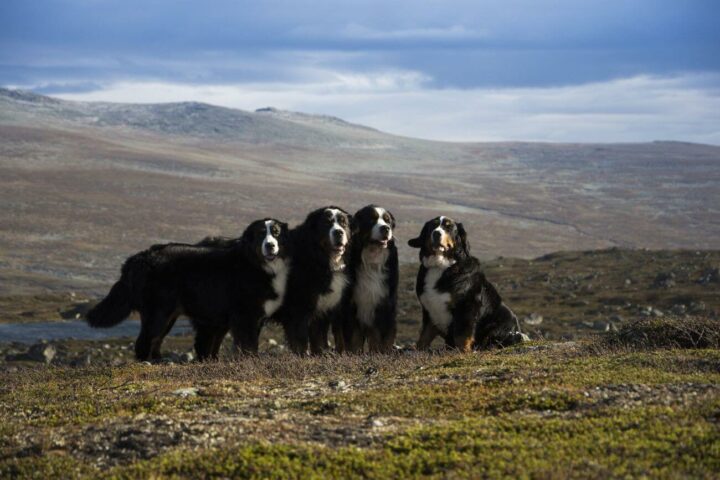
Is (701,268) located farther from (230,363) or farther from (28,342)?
(230,363)

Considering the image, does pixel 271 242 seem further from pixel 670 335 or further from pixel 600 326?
pixel 600 326

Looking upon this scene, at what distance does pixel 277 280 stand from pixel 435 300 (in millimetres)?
2089

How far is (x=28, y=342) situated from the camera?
32.7 meters

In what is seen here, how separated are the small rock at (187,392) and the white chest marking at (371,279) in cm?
442

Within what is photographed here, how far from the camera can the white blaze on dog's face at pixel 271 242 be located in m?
14.5

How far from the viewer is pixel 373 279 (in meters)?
15.0

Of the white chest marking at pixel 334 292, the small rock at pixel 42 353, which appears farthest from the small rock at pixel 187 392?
the small rock at pixel 42 353

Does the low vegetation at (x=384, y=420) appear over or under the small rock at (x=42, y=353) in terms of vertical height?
over

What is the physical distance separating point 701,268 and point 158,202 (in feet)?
176

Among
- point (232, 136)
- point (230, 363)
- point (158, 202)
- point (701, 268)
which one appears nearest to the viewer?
point (230, 363)

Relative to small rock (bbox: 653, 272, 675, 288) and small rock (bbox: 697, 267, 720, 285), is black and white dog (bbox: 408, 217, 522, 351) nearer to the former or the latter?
small rock (bbox: 653, 272, 675, 288)

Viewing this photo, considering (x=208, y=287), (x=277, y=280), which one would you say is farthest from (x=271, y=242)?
(x=208, y=287)

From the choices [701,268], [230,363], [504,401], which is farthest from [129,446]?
[701,268]

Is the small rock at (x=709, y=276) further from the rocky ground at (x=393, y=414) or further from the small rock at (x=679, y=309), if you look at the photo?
Result: the rocky ground at (x=393, y=414)
